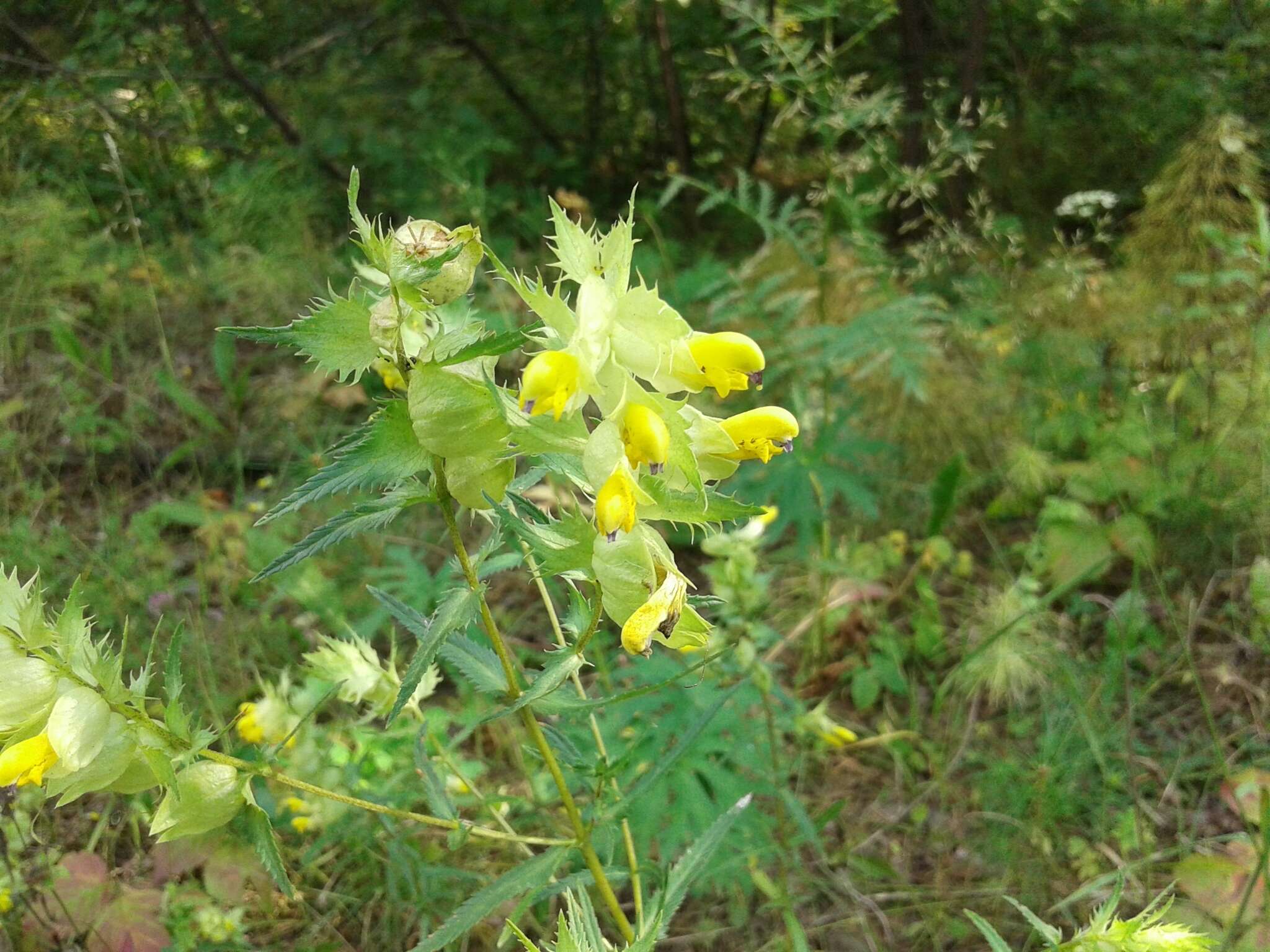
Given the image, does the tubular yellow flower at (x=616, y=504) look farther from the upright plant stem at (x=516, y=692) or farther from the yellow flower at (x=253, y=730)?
the yellow flower at (x=253, y=730)

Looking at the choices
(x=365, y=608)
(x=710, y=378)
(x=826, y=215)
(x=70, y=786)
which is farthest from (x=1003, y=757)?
(x=70, y=786)

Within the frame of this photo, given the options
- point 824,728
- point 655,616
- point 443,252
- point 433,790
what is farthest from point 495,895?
point 824,728

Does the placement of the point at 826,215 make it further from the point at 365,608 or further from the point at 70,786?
the point at 70,786

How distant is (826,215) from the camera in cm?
235

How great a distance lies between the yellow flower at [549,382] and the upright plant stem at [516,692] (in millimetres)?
147

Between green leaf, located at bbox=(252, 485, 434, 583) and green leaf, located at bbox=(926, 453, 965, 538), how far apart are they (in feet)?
6.76

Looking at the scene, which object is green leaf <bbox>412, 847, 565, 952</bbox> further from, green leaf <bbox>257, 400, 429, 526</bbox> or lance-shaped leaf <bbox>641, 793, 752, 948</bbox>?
green leaf <bbox>257, 400, 429, 526</bbox>

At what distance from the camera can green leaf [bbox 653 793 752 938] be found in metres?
1.04

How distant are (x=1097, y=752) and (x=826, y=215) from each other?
139 centimetres

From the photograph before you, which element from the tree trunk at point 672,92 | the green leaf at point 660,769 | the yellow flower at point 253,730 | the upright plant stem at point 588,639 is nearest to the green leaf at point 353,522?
the upright plant stem at point 588,639

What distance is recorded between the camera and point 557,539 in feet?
2.74

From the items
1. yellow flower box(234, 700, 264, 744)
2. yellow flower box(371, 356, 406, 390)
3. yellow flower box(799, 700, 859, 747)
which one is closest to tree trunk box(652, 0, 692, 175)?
yellow flower box(799, 700, 859, 747)

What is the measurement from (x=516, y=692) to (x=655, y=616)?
0.30 metres

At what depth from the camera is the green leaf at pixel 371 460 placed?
30.8 inches
